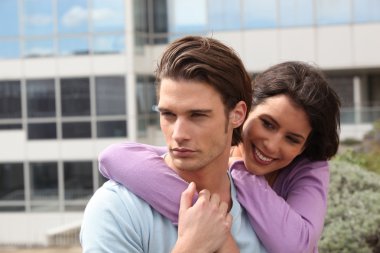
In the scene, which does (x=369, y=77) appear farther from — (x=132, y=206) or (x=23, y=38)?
(x=132, y=206)

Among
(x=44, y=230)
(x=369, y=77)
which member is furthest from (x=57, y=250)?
(x=369, y=77)

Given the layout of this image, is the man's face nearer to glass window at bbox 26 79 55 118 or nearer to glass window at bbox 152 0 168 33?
glass window at bbox 26 79 55 118

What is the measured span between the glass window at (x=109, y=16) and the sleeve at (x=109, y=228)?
17.1 meters

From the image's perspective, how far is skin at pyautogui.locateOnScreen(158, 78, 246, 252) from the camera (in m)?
2.10

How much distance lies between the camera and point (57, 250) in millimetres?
14562

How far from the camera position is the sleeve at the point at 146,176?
2152 millimetres

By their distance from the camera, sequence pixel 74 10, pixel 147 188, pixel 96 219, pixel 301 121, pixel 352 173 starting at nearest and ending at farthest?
pixel 96 219 → pixel 147 188 → pixel 301 121 → pixel 352 173 → pixel 74 10

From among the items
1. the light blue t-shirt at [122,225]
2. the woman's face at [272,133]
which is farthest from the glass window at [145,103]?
the light blue t-shirt at [122,225]

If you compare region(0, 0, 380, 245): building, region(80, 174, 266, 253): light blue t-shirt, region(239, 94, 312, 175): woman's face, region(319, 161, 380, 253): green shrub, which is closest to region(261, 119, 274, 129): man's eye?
region(239, 94, 312, 175): woman's face

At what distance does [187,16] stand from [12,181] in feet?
25.0

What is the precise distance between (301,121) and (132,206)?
3.08 feet

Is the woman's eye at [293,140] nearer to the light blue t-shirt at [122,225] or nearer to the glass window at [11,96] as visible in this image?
the light blue t-shirt at [122,225]

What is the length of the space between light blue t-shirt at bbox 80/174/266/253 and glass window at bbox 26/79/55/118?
17.2 m

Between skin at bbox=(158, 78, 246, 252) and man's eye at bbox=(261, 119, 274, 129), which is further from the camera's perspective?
man's eye at bbox=(261, 119, 274, 129)
